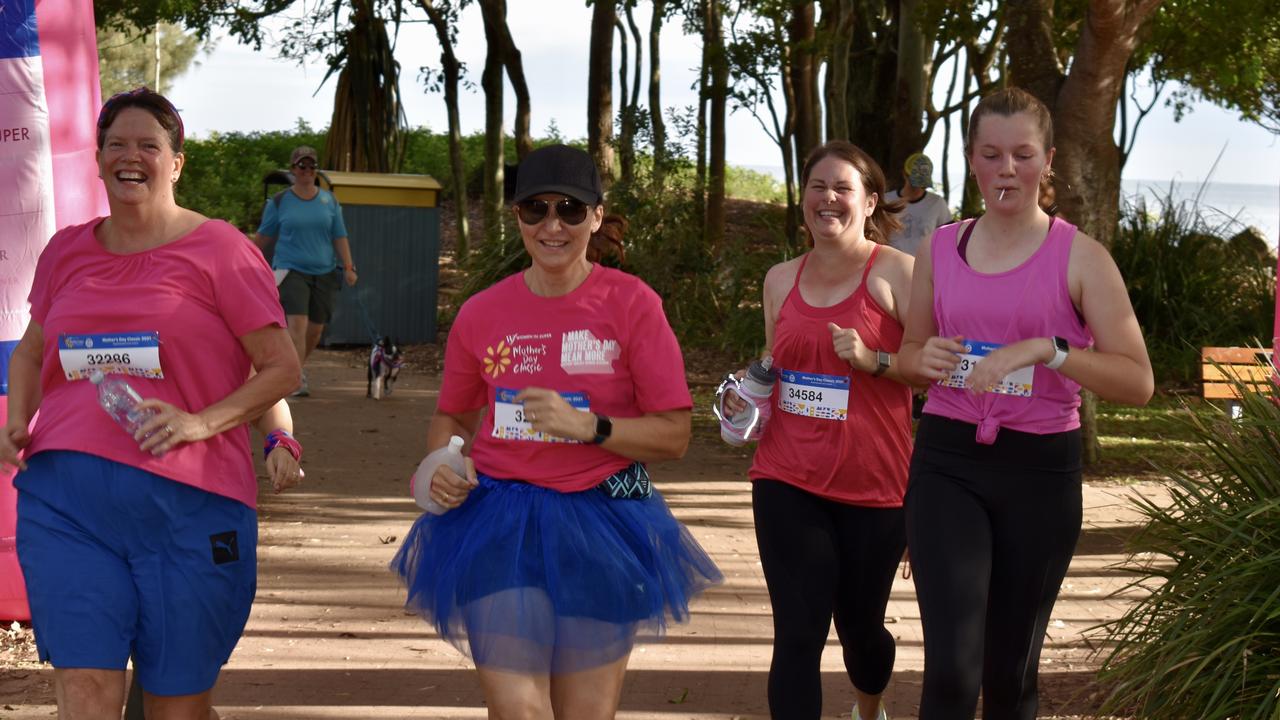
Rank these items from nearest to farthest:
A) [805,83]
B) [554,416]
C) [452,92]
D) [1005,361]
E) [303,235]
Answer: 1. [554,416]
2. [1005,361]
3. [303,235]
4. [805,83]
5. [452,92]

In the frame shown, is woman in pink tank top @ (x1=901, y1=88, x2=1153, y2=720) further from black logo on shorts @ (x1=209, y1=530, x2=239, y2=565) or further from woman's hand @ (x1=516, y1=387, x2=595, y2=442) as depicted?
black logo on shorts @ (x1=209, y1=530, x2=239, y2=565)

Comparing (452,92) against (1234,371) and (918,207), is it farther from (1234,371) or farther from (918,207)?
(1234,371)

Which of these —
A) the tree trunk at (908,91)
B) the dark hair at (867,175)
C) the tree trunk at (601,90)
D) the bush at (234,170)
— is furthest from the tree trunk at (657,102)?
the dark hair at (867,175)

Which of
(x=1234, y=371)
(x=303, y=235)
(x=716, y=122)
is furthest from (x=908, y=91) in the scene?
(x=1234, y=371)

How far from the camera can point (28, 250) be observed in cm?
635

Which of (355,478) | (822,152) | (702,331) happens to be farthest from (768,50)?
(822,152)

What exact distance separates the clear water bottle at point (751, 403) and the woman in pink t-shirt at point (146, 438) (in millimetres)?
1404

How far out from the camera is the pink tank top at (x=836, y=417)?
4.82 meters

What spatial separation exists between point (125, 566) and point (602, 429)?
1.25 meters

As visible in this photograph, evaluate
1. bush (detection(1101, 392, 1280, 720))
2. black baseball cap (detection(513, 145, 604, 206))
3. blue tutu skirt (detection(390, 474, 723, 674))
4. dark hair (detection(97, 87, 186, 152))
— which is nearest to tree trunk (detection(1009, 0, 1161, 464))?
bush (detection(1101, 392, 1280, 720))

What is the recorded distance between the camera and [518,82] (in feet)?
72.9

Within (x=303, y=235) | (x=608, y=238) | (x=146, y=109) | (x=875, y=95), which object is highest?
(x=875, y=95)

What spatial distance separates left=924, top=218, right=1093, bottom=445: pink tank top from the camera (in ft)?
13.6

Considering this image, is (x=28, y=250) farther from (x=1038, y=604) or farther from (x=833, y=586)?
(x=1038, y=604)
